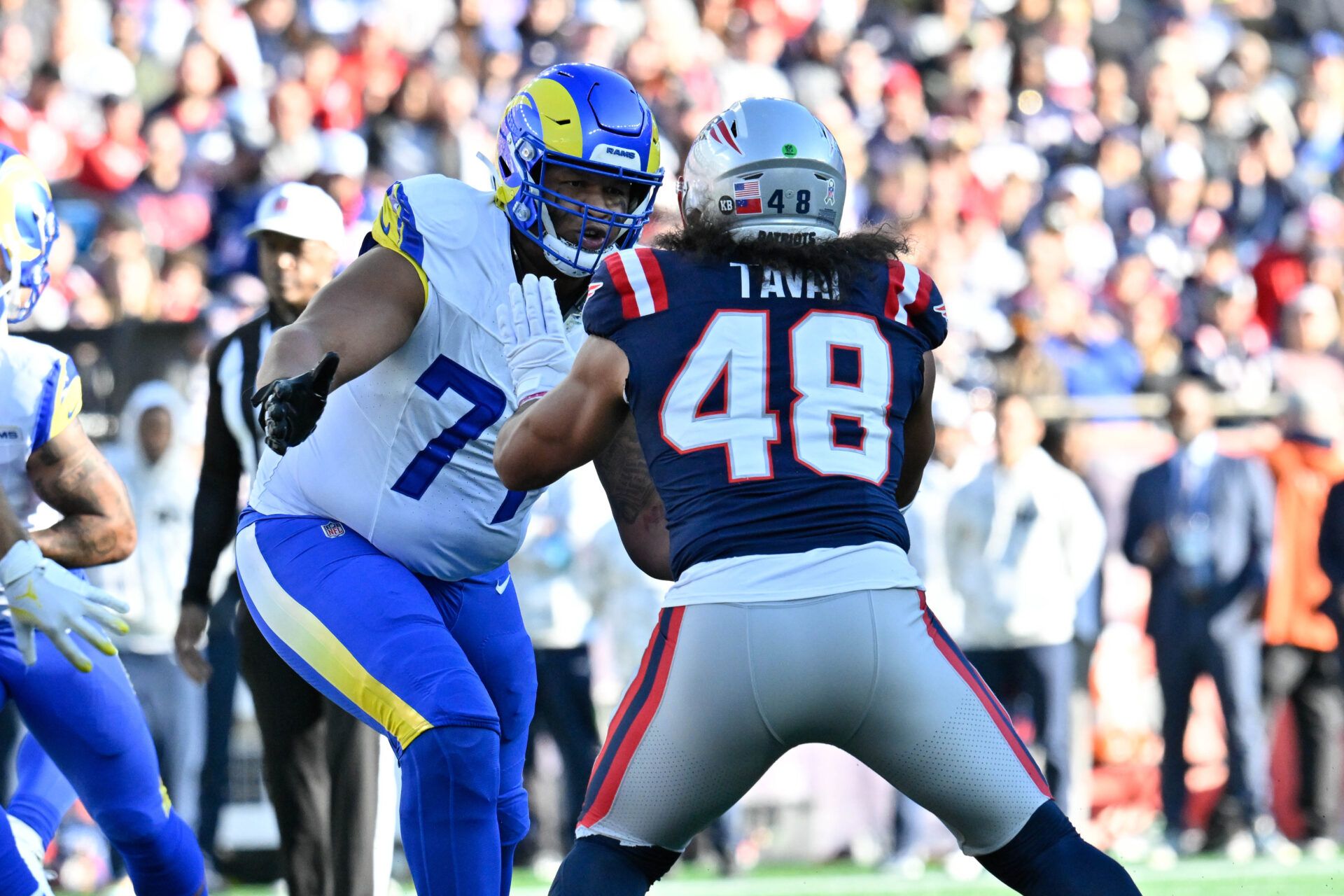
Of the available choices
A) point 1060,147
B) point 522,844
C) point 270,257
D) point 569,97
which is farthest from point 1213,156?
point 569,97

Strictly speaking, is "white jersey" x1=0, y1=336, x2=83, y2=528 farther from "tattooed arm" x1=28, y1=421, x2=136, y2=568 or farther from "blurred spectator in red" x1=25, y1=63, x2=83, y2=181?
"blurred spectator in red" x1=25, y1=63, x2=83, y2=181

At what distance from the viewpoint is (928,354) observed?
3264 millimetres

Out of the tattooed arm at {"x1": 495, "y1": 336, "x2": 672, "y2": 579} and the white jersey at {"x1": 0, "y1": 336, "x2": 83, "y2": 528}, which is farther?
the white jersey at {"x1": 0, "y1": 336, "x2": 83, "y2": 528}

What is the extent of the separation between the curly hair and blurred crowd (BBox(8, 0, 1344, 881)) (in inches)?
173

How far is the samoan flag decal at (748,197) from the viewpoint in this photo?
10.4 ft

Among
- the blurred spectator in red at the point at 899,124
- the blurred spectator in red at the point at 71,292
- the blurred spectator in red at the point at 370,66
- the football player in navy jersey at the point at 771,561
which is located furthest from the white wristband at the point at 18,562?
the blurred spectator in red at the point at 899,124

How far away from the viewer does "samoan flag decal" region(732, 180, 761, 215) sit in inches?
125

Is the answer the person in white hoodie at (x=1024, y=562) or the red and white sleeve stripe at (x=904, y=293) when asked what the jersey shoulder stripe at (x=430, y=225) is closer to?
the red and white sleeve stripe at (x=904, y=293)

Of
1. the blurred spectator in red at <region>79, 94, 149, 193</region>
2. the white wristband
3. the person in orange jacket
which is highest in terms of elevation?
the blurred spectator in red at <region>79, 94, 149, 193</region>

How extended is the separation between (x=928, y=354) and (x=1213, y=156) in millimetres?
9213

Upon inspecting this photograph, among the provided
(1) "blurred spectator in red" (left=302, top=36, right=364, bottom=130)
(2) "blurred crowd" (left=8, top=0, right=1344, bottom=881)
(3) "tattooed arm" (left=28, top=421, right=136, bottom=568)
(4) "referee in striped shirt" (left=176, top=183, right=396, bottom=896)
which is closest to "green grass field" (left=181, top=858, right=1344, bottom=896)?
(2) "blurred crowd" (left=8, top=0, right=1344, bottom=881)

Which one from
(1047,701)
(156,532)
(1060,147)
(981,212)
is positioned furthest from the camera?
(1060,147)

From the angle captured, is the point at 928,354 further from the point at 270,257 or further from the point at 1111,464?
the point at 1111,464

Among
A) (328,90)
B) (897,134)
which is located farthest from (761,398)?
(897,134)
